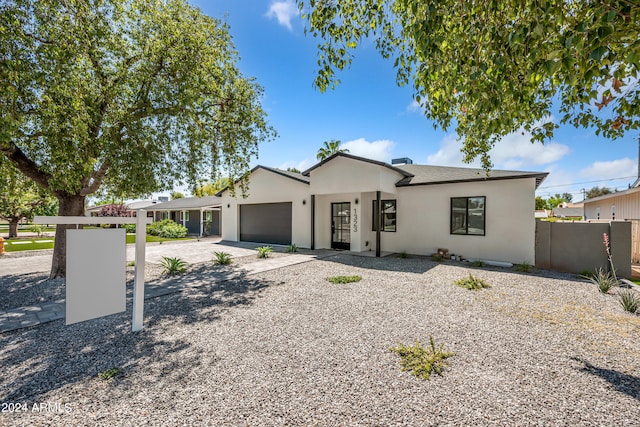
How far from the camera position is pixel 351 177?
38.9ft

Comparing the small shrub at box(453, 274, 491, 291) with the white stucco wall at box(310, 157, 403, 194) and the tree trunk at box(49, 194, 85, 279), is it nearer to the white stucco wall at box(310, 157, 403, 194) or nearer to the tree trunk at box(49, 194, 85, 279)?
the white stucco wall at box(310, 157, 403, 194)

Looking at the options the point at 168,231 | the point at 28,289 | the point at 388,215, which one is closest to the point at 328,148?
the point at 388,215

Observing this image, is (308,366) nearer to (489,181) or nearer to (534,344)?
(534,344)

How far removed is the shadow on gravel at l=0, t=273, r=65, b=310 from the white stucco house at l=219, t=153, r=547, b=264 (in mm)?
9511

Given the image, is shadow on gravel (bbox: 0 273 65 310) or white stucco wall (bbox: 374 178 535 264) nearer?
shadow on gravel (bbox: 0 273 65 310)

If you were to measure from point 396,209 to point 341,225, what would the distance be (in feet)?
9.53

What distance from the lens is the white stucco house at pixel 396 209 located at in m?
10.1

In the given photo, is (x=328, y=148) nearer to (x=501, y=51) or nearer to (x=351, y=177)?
(x=351, y=177)

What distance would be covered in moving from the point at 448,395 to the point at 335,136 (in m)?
25.5

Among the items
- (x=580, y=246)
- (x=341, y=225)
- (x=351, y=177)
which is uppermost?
(x=351, y=177)

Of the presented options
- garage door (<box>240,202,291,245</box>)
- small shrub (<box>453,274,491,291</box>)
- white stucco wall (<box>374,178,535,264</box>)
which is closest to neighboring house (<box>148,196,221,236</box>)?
garage door (<box>240,202,291,245</box>)

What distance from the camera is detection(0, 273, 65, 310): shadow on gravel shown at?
604 centimetres

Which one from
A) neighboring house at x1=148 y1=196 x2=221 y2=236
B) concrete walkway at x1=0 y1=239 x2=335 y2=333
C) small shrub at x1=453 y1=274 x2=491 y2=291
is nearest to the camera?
concrete walkway at x1=0 y1=239 x2=335 y2=333

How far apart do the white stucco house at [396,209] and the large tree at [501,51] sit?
5.32 metres
